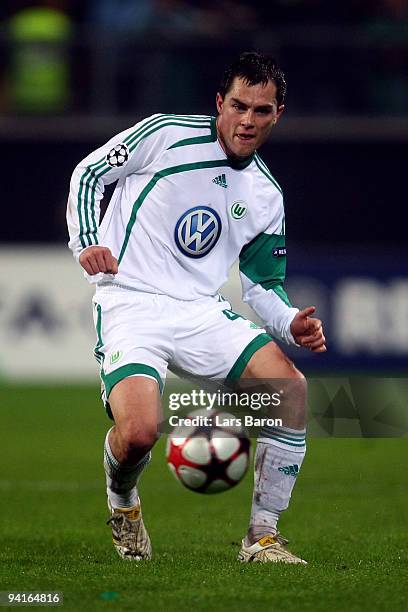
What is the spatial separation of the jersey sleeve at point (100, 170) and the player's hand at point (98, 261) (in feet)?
0.37

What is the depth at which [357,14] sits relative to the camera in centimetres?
1620

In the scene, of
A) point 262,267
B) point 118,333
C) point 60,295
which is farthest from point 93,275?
point 60,295

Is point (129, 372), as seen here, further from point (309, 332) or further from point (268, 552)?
point (268, 552)

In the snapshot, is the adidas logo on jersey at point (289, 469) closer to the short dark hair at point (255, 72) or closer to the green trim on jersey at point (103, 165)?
the green trim on jersey at point (103, 165)

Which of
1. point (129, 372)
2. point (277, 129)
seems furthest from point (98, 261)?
point (277, 129)

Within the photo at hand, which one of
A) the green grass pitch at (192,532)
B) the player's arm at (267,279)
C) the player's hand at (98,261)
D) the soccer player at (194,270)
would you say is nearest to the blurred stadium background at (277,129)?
the green grass pitch at (192,532)

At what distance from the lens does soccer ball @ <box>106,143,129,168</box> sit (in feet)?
19.0

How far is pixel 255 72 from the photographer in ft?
18.9

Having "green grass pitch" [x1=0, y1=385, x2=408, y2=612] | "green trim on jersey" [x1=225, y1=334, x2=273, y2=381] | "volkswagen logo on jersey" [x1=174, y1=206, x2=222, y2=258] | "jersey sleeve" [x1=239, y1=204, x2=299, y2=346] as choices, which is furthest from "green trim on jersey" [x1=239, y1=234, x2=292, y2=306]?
"green grass pitch" [x1=0, y1=385, x2=408, y2=612]

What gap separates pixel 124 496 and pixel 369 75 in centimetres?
1057

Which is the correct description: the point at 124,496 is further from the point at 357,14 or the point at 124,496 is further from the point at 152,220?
the point at 357,14

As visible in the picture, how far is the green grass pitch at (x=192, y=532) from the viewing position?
4.71 meters

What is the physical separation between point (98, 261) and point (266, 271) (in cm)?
92

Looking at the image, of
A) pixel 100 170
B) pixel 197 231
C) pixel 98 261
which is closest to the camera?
pixel 98 261
